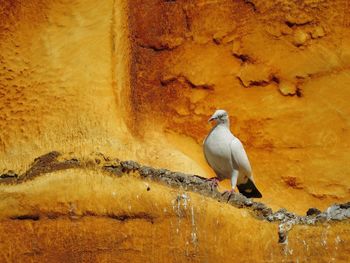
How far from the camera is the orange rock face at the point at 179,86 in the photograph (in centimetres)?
934

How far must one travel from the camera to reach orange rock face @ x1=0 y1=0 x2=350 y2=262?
30.6 ft

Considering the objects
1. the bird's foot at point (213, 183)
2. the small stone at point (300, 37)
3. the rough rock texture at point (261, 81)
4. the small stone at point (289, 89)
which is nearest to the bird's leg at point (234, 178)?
the bird's foot at point (213, 183)

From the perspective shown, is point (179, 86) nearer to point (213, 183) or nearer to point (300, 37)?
point (300, 37)

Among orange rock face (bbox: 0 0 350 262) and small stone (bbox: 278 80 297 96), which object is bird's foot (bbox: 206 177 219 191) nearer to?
orange rock face (bbox: 0 0 350 262)

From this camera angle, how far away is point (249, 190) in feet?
30.7

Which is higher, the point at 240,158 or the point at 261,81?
the point at 261,81

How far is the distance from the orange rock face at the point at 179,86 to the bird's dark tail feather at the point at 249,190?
424 mm

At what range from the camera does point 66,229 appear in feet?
27.8

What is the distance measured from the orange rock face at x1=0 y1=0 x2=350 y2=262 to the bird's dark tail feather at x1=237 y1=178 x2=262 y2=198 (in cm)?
42

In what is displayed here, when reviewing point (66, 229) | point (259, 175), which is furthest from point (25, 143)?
point (259, 175)

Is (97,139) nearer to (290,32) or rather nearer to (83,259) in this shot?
(83,259)

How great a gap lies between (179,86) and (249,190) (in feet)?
4.77

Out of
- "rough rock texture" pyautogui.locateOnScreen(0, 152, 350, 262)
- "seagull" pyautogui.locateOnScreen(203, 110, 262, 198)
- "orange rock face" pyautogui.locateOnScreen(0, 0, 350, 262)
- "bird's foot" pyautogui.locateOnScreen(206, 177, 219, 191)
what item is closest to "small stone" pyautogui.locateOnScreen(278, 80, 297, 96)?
"orange rock face" pyautogui.locateOnScreen(0, 0, 350, 262)

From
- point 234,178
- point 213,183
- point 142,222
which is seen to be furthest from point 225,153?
point 142,222
